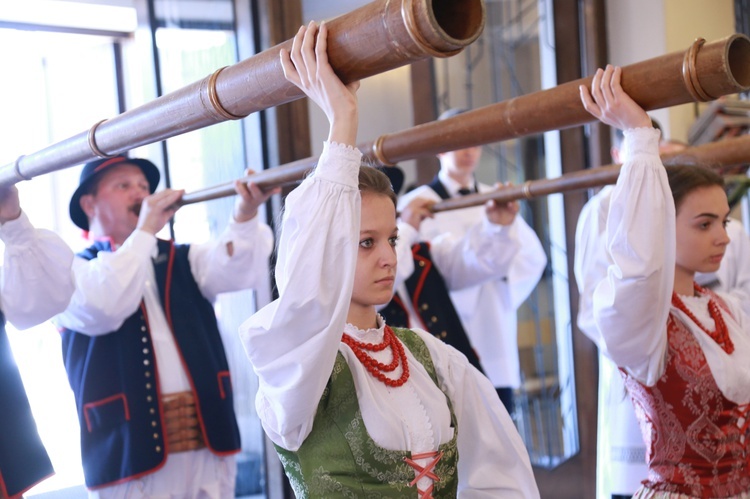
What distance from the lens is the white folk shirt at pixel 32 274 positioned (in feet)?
7.18

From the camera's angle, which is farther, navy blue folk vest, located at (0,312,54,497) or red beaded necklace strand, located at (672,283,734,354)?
navy blue folk vest, located at (0,312,54,497)

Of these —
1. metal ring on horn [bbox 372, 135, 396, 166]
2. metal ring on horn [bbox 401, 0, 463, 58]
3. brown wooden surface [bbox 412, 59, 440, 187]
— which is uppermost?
brown wooden surface [bbox 412, 59, 440, 187]

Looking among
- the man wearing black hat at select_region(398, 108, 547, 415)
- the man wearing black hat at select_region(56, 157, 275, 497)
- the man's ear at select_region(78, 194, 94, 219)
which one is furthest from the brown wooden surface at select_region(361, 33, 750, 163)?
the man wearing black hat at select_region(398, 108, 547, 415)

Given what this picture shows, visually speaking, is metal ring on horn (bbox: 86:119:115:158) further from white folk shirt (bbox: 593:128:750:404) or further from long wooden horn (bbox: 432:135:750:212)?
long wooden horn (bbox: 432:135:750:212)

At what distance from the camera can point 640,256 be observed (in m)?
1.74

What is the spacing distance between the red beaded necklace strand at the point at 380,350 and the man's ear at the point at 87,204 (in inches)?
55.0

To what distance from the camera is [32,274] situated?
2207 millimetres

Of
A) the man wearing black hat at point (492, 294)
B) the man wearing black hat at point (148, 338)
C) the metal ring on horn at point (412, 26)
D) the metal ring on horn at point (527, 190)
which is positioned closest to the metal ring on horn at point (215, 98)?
the metal ring on horn at point (412, 26)

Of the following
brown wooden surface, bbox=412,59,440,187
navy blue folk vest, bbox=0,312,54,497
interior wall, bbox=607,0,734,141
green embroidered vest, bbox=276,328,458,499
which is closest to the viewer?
green embroidered vest, bbox=276,328,458,499

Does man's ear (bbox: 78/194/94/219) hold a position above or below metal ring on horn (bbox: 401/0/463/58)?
below

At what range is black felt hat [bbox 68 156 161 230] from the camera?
2719mm

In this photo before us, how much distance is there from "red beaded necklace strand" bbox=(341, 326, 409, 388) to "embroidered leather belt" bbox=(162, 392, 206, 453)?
1072 millimetres

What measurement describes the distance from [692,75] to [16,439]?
170 centimetres

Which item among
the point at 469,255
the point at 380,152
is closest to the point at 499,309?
the point at 469,255
